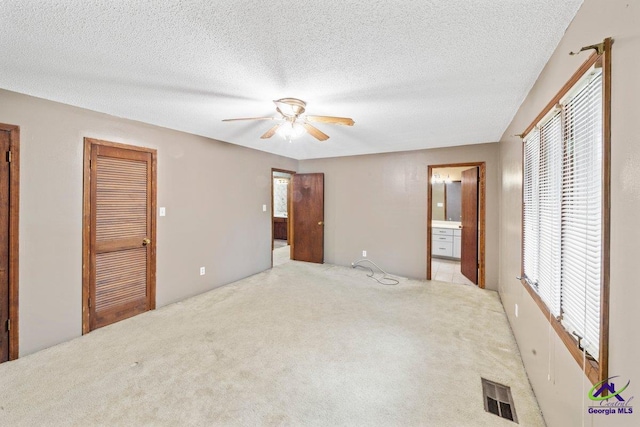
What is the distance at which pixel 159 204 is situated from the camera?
3.40 m

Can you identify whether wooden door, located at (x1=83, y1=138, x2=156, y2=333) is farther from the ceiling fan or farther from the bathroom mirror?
the bathroom mirror

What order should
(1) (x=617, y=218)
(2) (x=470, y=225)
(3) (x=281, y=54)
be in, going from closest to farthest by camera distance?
(1) (x=617, y=218), (3) (x=281, y=54), (2) (x=470, y=225)

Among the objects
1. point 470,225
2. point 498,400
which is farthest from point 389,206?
point 498,400

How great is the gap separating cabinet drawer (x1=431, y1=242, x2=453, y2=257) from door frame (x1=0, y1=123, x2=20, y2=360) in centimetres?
649

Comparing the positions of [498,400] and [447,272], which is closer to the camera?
[498,400]

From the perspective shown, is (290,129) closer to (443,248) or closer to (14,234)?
(14,234)

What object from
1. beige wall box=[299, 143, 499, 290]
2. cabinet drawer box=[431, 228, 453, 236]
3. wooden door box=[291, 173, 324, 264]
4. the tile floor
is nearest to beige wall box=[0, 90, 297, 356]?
wooden door box=[291, 173, 324, 264]

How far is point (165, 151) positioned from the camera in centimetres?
344

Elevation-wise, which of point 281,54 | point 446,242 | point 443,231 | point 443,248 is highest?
point 281,54

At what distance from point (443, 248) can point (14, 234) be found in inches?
264

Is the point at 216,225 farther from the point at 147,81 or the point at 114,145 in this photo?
the point at 147,81

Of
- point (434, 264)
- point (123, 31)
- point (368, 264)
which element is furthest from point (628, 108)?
point (434, 264)

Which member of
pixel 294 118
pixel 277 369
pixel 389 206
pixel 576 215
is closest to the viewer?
pixel 576 215

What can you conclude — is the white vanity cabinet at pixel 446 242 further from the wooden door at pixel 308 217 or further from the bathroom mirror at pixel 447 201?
the wooden door at pixel 308 217
